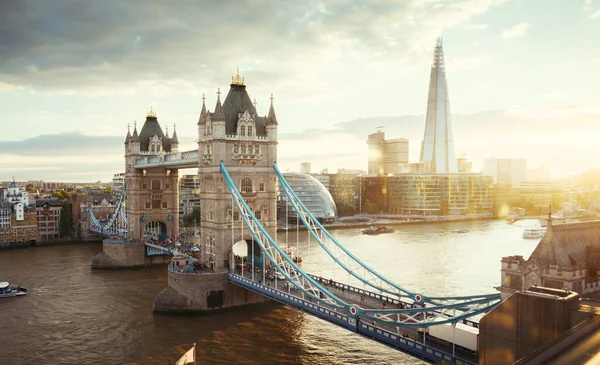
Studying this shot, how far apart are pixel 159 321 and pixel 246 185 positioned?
14.9m

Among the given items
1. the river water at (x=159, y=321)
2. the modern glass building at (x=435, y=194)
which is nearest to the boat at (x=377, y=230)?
the river water at (x=159, y=321)

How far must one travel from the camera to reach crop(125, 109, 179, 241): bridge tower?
72000mm

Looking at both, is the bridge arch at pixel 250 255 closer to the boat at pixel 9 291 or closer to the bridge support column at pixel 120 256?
the bridge support column at pixel 120 256

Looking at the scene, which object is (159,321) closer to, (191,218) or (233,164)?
(233,164)

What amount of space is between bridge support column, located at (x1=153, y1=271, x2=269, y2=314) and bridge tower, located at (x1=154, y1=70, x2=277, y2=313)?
0.29 ft

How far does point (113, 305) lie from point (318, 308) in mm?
24780

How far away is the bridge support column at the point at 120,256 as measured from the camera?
220ft

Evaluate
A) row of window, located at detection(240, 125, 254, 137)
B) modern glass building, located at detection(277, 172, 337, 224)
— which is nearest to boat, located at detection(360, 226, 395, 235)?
modern glass building, located at detection(277, 172, 337, 224)

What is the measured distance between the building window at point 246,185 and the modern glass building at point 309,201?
2901 inches

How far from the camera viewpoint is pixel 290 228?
114m

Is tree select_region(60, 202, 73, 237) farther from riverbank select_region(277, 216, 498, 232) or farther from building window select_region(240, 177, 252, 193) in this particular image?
building window select_region(240, 177, 252, 193)

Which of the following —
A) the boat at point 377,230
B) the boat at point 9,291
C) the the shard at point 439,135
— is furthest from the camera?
the the shard at point 439,135

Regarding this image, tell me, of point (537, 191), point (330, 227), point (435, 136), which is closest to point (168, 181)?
point (330, 227)

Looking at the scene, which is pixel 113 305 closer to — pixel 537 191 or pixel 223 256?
pixel 223 256
